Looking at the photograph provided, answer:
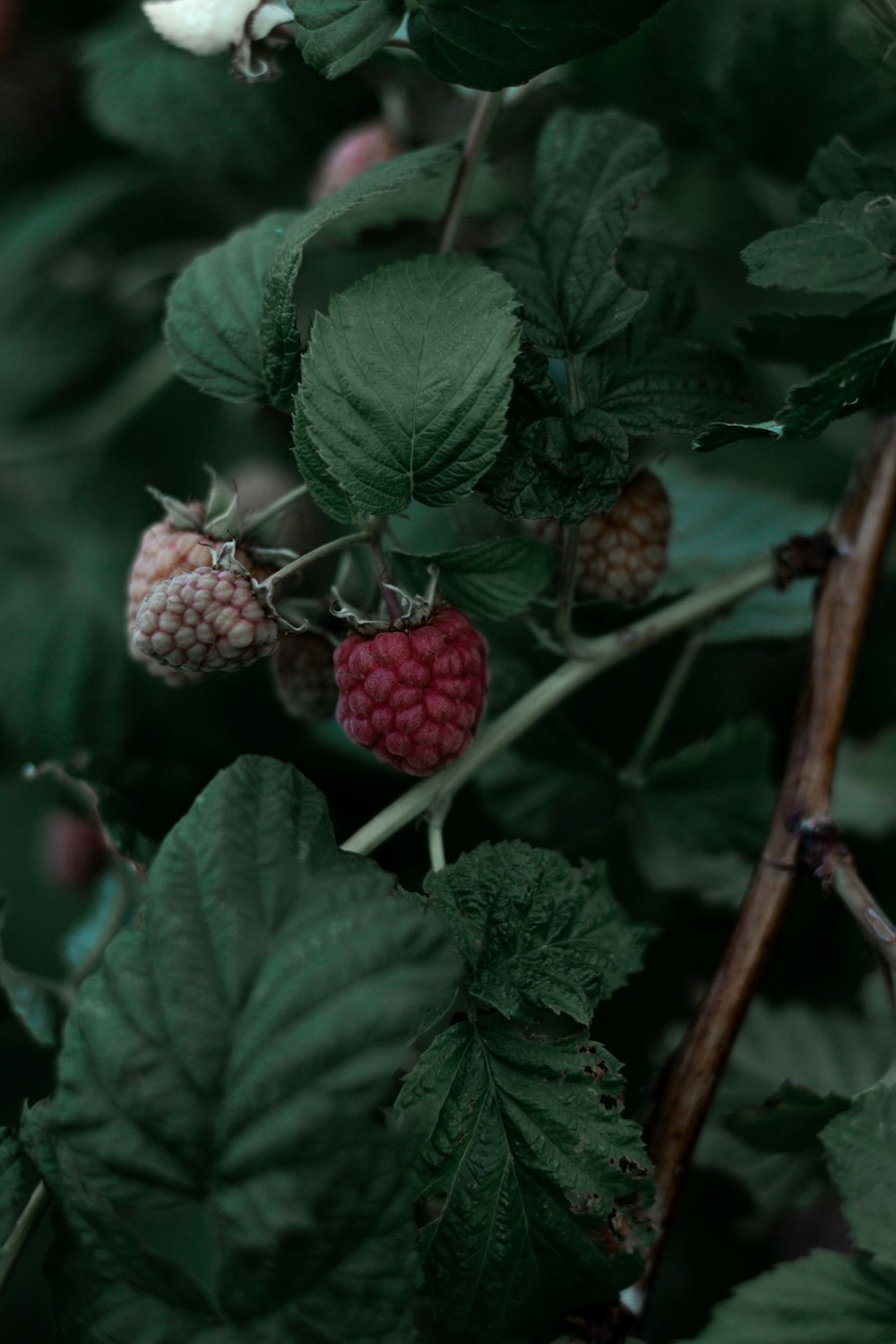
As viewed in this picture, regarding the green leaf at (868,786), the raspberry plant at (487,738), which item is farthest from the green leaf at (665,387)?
the green leaf at (868,786)

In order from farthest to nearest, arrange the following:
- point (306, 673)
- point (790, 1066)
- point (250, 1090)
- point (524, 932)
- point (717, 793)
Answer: point (790, 1066) → point (717, 793) → point (306, 673) → point (524, 932) → point (250, 1090)

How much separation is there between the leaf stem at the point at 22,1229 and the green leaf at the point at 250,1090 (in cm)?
4

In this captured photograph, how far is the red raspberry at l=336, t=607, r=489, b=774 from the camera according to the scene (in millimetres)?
602

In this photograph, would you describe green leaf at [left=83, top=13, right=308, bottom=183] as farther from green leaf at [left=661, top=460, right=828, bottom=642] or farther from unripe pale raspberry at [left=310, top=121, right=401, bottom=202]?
green leaf at [left=661, top=460, right=828, bottom=642]

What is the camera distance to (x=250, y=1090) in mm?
519

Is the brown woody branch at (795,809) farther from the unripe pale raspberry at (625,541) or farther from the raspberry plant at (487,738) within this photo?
the unripe pale raspberry at (625,541)

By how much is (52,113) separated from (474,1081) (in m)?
1.15

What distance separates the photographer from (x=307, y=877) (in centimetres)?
57

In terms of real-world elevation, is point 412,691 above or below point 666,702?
above

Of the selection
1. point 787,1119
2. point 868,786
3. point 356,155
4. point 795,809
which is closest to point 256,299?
point 356,155

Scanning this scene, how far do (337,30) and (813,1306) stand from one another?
2.31 feet

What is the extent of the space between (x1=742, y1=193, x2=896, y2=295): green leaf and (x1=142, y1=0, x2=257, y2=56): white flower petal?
329 millimetres

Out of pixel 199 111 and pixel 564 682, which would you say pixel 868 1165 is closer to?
pixel 564 682

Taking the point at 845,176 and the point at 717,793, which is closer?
the point at 845,176
